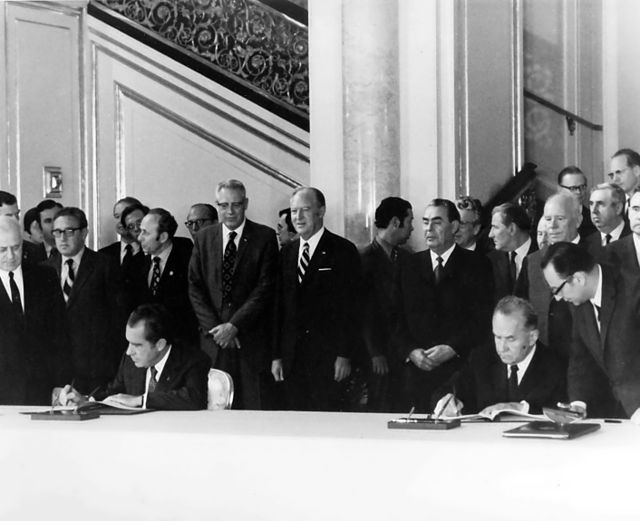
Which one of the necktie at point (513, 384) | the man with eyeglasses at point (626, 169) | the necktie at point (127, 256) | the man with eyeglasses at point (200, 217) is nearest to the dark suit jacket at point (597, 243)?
the man with eyeglasses at point (626, 169)

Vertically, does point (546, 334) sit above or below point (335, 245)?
below

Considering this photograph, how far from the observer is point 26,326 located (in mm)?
6449

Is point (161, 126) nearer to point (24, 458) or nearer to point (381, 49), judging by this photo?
point (381, 49)

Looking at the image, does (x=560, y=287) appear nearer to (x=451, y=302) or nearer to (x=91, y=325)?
(x=451, y=302)

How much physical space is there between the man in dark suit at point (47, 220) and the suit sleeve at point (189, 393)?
2.09 m

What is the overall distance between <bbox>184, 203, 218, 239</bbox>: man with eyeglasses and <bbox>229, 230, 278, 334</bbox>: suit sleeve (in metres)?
0.70

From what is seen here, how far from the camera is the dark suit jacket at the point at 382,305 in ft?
19.9

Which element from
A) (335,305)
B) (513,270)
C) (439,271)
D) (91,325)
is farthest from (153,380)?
(513,270)

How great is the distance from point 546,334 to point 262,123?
2793mm

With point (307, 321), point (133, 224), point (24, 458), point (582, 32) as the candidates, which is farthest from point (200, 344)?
point (582, 32)

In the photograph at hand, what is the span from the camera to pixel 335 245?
238 inches

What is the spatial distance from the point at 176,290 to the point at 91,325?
0.60 metres

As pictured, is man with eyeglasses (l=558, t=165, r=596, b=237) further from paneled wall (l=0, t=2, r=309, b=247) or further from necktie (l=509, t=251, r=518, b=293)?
paneled wall (l=0, t=2, r=309, b=247)

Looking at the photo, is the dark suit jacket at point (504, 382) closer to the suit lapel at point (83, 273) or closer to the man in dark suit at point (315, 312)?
the man in dark suit at point (315, 312)
